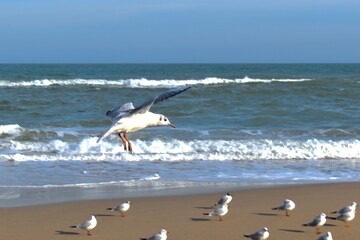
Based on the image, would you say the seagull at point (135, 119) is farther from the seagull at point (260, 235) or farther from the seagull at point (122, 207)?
the seagull at point (260, 235)

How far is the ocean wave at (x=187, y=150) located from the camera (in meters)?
12.9

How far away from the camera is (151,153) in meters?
13.6

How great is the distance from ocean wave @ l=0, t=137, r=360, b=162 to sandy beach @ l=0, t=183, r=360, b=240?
12.4 feet

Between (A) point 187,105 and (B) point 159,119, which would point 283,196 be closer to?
(B) point 159,119

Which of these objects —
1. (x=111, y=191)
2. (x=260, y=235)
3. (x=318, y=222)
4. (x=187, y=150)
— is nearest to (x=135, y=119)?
(x=111, y=191)

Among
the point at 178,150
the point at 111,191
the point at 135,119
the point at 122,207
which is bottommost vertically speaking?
the point at 178,150

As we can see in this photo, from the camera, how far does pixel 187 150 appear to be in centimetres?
1382

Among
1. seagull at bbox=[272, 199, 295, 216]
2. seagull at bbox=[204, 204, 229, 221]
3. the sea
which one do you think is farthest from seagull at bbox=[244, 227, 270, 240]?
the sea

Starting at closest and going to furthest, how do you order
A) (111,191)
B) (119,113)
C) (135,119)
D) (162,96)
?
(162,96), (135,119), (119,113), (111,191)

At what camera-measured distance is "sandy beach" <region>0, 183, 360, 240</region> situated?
7.13 m

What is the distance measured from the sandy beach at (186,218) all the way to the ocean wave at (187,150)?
3.78 meters

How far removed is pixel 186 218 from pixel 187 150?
6043 mm

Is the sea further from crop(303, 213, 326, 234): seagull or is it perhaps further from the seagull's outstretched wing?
crop(303, 213, 326, 234): seagull

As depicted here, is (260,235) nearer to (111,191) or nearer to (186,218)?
(186,218)
